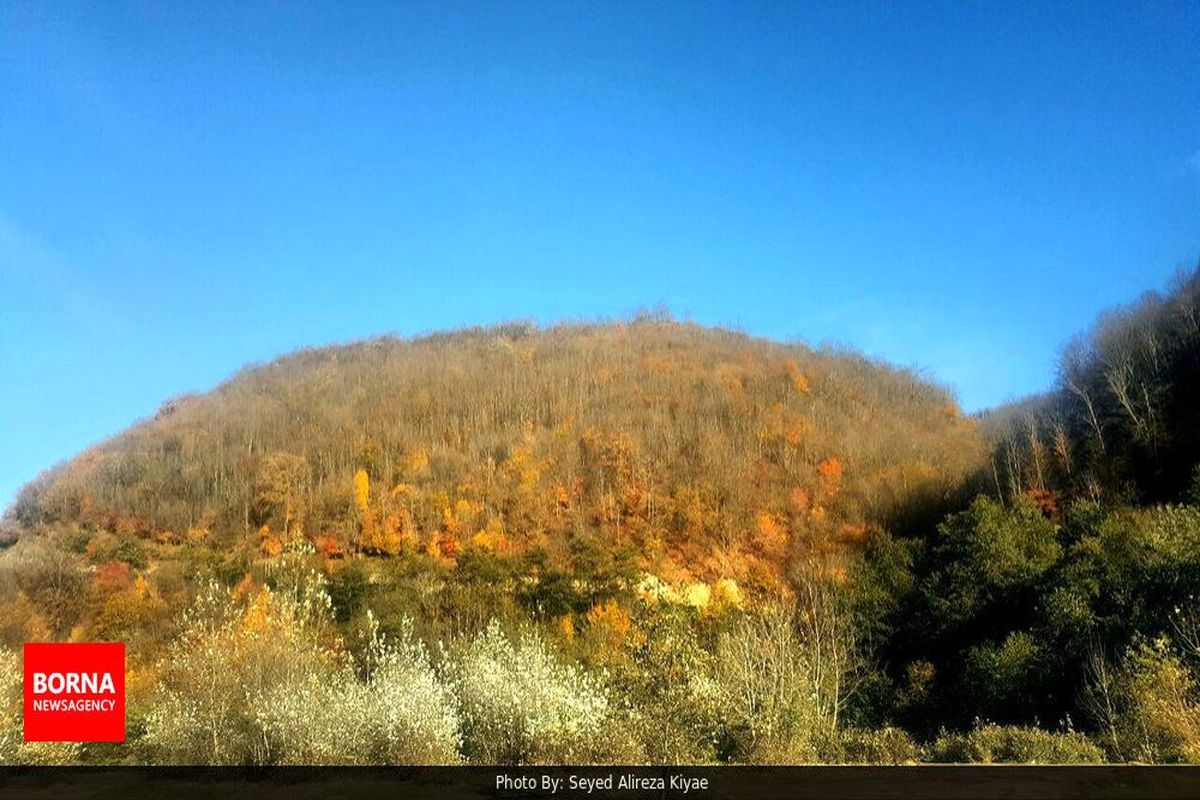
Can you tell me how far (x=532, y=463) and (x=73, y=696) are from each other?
22914 millimetres

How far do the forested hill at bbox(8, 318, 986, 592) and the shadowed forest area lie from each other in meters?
0.14

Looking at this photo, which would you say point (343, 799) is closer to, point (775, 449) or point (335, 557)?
point (335, 557)

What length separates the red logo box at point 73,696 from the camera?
1028 cm

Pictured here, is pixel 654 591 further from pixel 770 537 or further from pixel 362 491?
pixel 362 491

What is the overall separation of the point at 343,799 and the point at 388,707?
2162 millimetres

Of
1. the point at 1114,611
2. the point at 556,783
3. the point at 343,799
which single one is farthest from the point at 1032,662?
the point at 343,799

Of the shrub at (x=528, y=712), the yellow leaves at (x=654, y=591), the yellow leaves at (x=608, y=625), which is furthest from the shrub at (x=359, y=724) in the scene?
the yellow leaves at (x=654, y=591)

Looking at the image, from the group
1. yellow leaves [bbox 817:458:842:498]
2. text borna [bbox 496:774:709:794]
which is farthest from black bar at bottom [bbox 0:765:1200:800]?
yellow leaves [bbox 817:458:842:498]

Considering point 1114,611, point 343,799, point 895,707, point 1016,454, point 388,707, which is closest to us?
point 343,799

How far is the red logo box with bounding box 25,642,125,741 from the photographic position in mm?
10281

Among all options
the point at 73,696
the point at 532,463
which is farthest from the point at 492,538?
the point at 73,696

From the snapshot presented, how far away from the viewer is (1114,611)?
57.9 ft

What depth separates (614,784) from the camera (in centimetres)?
885

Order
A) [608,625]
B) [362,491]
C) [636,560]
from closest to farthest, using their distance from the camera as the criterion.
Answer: [608,625], [636,560], [362,491]
